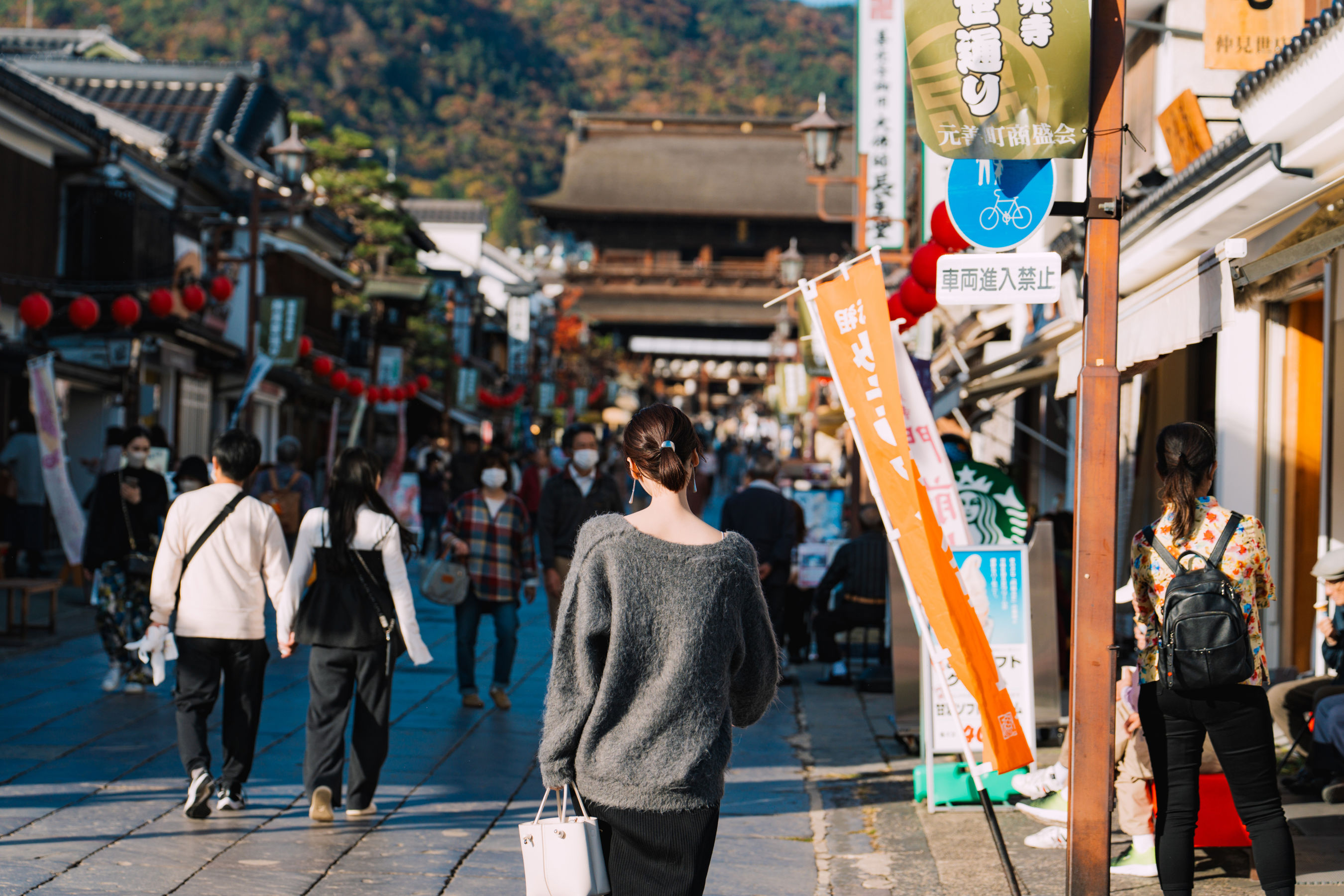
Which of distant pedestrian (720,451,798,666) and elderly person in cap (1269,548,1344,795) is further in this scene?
distant pedestrian (720,451,798,666)

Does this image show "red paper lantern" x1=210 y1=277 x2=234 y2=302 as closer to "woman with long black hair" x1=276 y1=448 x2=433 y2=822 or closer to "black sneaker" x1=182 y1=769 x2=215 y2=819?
"woman with long black hair" x1=276 y1=448 x2=433 y2=822

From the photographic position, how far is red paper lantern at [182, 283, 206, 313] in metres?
18.0

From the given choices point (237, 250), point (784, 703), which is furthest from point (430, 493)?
point (784, 703)

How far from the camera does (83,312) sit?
50.7 ft

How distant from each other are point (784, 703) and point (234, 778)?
4.44 meters

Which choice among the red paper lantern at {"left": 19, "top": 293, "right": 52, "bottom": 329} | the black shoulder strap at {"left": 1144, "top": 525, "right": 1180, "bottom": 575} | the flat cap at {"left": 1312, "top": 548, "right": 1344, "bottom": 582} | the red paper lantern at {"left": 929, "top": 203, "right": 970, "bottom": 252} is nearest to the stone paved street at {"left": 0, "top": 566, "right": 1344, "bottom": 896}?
the flat cap at {"left": 1312, "top": 548, "right": 1344, "bottom": 582}

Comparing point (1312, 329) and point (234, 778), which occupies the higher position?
point (1312, 329)

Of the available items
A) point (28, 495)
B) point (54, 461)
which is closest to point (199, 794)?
point (54, 461)

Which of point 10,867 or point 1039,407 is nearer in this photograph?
point 10,867

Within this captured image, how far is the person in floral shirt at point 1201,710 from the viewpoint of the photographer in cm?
418

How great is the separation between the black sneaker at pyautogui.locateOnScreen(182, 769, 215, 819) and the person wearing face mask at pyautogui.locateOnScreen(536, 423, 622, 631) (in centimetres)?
358

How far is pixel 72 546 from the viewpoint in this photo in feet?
38.5

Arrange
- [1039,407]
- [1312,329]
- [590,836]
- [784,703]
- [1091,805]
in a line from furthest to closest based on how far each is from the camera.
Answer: [1039,407]
[784,703]
[1312,329]
[1091,805]
[590,836]

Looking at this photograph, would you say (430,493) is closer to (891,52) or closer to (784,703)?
(891,52)
